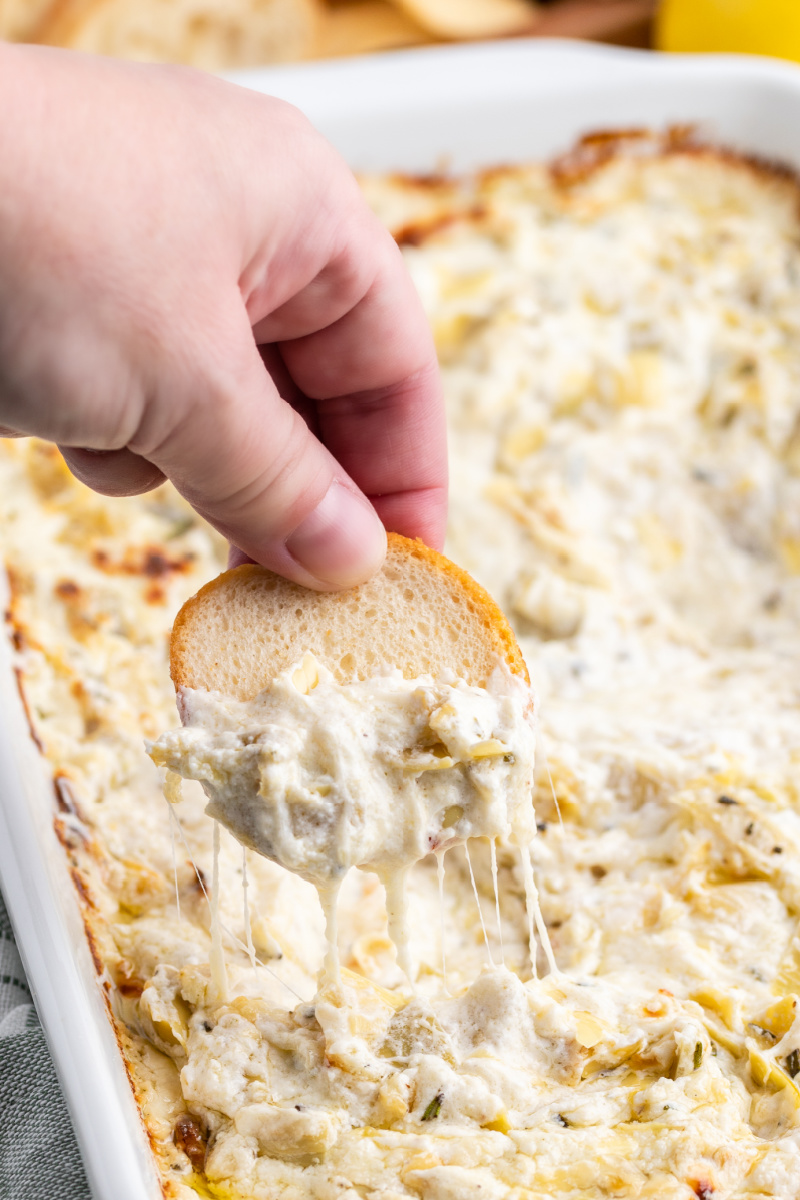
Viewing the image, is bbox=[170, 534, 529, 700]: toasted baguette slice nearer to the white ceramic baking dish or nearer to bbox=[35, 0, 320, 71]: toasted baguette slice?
the white ceramic baking dish

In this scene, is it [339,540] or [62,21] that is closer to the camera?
[339,540]

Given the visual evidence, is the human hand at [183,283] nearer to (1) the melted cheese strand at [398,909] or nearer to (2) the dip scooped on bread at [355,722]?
(2) the dip scooped on bread at [355,722]

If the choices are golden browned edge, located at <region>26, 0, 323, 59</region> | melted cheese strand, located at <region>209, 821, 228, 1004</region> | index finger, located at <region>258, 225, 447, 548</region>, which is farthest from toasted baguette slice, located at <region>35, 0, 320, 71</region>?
melted cheese strand, located at <region>209, 821, 228, 1004</region>

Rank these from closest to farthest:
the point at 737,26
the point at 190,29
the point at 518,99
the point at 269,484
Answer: the point at 269,484 < the point at 518,99 < the point at 737,26 < the point at 190,29

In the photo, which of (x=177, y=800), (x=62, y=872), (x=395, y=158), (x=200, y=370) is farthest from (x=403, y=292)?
(x=395, y=158)

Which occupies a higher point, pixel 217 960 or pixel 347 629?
pixel 347 629

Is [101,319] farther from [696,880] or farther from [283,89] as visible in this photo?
[283,89]

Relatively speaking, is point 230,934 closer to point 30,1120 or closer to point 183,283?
point 30,1120

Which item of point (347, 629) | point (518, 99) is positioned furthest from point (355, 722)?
point (518, 99)
